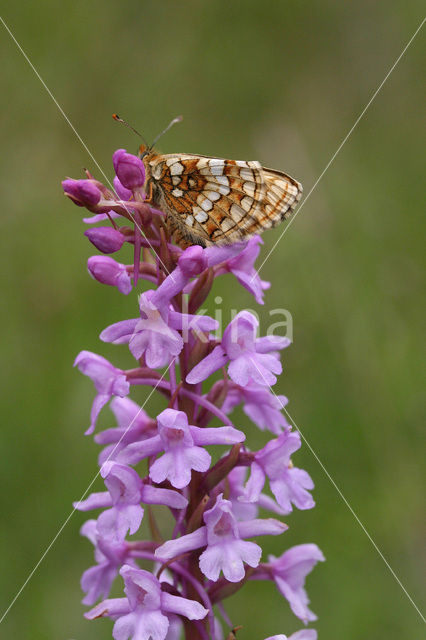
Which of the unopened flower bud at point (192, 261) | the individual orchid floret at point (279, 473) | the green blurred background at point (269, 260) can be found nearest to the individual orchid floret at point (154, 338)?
the unopened flower bud at point (192, 261)

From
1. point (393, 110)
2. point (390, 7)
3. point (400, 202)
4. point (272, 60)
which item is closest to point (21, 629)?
point (400, 202)

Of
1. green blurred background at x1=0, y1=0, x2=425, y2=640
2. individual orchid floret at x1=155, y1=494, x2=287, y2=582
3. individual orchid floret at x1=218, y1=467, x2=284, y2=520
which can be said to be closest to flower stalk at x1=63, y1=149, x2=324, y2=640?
individual orchid floret at x1=155, y1=494, x2=287, y2=582

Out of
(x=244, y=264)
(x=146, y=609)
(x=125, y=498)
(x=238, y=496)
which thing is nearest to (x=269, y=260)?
(x=244, y=264)

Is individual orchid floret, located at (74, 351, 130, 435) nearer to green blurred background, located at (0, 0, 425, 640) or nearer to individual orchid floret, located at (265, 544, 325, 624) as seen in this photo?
individual orchid floret, located at (265, 544, 325, 624)

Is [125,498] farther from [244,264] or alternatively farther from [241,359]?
[244,264]

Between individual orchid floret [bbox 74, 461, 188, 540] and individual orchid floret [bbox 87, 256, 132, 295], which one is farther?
individual orchid floret [bbox 87, 256, 132, 295]

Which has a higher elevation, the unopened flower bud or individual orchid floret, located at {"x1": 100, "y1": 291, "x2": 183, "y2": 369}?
the unopened flower bud

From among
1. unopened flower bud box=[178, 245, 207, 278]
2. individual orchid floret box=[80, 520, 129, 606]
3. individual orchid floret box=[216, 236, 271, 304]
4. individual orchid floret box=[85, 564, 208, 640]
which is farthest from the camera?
individual orchid floret box=[216, 236, 271, 304]
